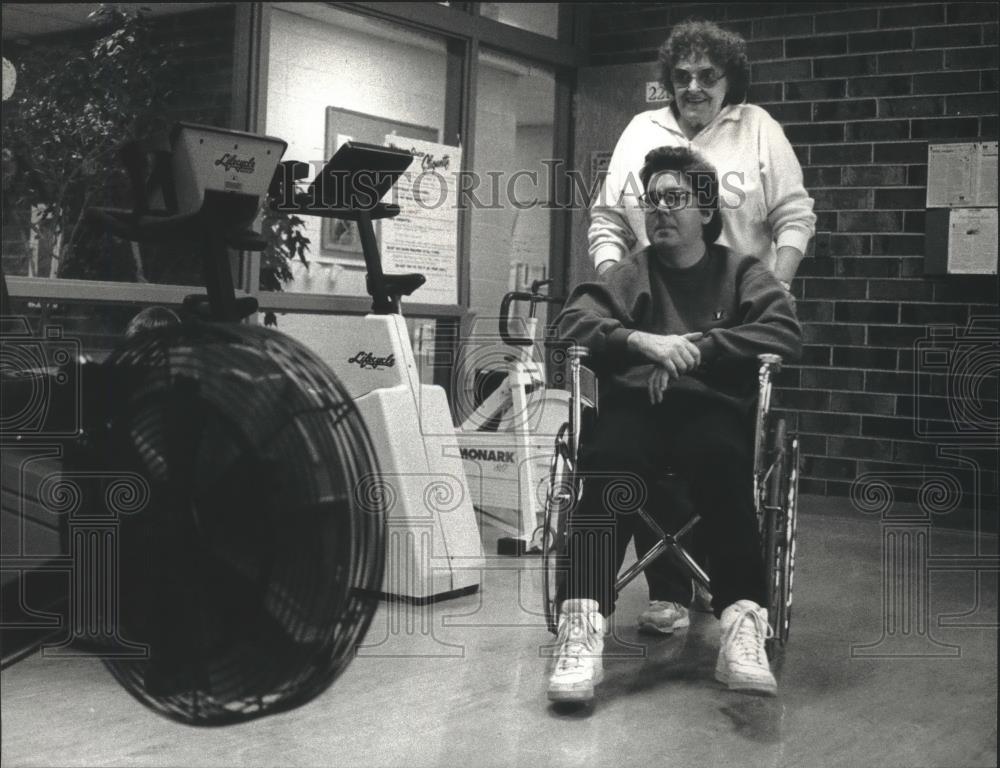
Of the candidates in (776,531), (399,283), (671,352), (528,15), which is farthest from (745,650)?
(528,15)

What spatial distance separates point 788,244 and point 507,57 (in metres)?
2.95

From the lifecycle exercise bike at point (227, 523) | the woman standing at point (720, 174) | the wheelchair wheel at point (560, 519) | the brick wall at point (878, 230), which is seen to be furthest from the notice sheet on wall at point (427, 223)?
the lifecycle exercise bike at point (227, 523)

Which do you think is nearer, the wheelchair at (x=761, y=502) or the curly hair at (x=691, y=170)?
the wheelchair at (x=761, y=502)

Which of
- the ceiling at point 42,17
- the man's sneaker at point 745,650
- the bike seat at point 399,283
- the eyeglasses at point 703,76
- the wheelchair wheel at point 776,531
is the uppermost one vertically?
the ceiling at point 42,17

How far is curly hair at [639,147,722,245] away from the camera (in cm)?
272

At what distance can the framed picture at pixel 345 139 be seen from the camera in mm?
4527

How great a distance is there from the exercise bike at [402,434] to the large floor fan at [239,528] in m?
1.93

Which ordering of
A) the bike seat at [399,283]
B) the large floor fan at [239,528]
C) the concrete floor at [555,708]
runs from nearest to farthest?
the large floor fan at [239,528] < the concrete floor at [555,708] < the bike seat at [399,283]

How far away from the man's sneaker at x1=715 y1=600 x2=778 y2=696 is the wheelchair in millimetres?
63

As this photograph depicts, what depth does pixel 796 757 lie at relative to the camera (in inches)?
82.9

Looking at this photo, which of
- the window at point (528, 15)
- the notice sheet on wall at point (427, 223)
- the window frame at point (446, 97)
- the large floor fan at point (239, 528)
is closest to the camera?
the large floor fan at point (239, 528)

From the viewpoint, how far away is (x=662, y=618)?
116 inches

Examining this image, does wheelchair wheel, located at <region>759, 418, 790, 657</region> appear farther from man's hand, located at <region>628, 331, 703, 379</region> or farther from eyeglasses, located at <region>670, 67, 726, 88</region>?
eyeglasses, located at <region>670, 67, 726, 88</region>

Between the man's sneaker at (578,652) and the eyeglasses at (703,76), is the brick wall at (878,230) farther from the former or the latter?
the man's sneaker at (578,652)
